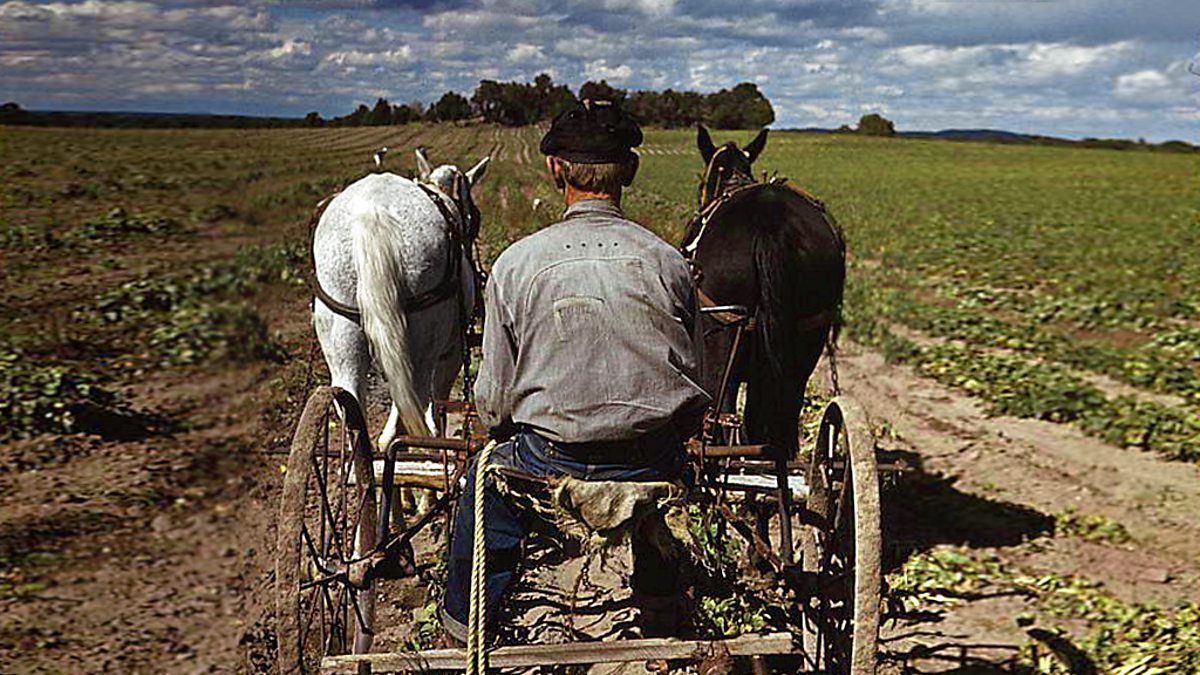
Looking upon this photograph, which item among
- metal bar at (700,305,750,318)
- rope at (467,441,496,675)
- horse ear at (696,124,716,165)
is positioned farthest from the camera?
horse ear at (696,124,716,165)

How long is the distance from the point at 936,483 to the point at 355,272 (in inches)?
171

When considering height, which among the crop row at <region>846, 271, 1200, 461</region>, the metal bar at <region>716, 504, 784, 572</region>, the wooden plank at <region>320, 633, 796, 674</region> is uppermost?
the metal bar at <region>716, 504, 784, 572</region>

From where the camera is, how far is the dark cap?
279cm

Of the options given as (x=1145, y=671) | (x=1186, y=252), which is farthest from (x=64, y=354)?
(x=1186, y=252)

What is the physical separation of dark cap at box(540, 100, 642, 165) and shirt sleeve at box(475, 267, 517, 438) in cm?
45

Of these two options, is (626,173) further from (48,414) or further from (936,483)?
(48,414)

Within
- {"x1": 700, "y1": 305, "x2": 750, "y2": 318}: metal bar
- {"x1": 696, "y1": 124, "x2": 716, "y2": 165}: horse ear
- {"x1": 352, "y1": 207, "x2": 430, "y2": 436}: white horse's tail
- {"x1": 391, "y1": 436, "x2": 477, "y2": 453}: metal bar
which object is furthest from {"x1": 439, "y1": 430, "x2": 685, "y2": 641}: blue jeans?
{"x1": 696, "y1": 124, "x2": 716, "y2": 165}: horse ear

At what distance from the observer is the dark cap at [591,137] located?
2791mm

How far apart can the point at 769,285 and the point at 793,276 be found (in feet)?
0.90

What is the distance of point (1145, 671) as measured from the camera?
413cm

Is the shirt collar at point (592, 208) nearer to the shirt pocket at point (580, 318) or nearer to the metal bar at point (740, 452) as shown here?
the shirt pocket at point (580, 318)

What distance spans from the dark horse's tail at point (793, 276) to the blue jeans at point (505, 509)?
7.66 feet

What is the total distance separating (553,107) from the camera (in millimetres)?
48250

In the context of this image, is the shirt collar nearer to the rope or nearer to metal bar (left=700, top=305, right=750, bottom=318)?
the rope
